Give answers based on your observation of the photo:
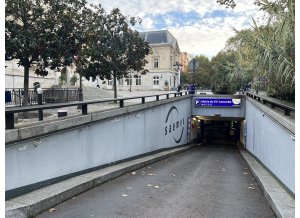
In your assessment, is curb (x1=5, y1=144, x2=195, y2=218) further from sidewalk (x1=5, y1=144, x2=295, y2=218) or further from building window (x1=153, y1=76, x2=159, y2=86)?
building window (x1=153, y1=76, x2=159, y2=86)

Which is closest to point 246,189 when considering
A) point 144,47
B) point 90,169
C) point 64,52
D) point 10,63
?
point 90,169

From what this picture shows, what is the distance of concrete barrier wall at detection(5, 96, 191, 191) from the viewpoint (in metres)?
4.99

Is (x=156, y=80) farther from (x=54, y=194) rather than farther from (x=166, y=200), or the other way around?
(x=54, y=194)

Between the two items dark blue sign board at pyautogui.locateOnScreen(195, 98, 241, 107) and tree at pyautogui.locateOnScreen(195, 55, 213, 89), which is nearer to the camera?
dark blue sign board at pyautogui.locateOnScreen(195, 98, 241, 107)

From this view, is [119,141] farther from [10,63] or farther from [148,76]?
A: [148,76]

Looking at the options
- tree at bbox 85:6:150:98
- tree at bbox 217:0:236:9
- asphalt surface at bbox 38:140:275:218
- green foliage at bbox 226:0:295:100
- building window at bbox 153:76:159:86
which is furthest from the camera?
building window at bbox 153:76:159:86

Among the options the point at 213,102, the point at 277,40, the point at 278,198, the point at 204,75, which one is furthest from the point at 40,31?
the point at 204,75

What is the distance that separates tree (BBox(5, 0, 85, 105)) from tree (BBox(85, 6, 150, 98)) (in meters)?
6.17

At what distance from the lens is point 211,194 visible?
632 centimetres

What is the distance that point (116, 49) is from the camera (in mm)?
20844

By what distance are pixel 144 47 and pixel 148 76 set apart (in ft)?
157

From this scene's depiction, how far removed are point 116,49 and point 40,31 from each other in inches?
332

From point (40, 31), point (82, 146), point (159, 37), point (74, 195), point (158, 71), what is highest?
point (159, 37)

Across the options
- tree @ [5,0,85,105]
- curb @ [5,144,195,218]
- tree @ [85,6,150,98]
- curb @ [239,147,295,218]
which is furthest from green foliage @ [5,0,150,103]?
curb @ [239,147,295,218]
